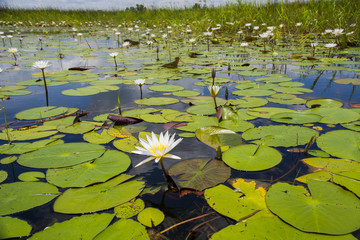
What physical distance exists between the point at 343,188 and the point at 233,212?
0.52 m

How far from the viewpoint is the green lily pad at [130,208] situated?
953 millimetres

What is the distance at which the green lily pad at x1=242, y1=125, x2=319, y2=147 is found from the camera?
4.72 feet

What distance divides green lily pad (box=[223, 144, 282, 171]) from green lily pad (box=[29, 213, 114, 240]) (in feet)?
2.25

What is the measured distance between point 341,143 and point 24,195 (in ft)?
5.69

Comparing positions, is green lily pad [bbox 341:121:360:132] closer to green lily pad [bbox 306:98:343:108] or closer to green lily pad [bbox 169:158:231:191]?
green lily pad [bbox 306:98:343:108]

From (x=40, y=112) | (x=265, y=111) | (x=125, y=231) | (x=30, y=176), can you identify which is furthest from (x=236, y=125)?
(x=40, y=112)

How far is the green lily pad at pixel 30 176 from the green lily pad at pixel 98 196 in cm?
23

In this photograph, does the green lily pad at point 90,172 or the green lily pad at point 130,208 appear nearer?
the green lily pad at point 130,208

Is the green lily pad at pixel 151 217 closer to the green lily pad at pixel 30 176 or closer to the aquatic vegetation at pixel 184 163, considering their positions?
the aquatic vegetation at pixel 184 163

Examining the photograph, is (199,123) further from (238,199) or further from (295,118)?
(238,199)

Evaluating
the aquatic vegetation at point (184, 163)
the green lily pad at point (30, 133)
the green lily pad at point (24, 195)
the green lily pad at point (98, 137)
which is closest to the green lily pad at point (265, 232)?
the aquatic vegetation at point (184, 163)

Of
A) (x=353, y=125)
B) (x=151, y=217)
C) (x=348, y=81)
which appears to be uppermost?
(x=348, y=81)

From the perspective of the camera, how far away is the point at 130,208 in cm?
99

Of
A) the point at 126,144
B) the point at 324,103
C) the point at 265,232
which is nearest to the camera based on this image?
the point at 265,232
